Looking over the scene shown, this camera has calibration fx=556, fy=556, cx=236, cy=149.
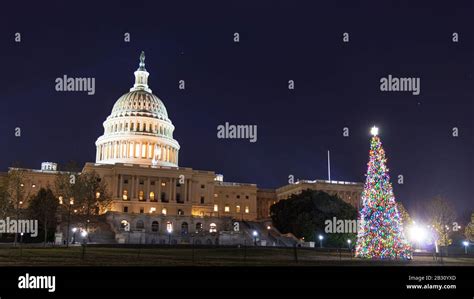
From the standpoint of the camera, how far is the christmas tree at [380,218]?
44.2 metres

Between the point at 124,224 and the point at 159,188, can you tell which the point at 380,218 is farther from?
the point at 159,188

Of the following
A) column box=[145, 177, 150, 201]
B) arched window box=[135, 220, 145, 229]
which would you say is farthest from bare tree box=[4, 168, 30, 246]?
column box=[145, 177, 150, 201]

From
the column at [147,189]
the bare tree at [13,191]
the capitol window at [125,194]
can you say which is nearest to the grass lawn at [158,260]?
the bare tree at [13,191]

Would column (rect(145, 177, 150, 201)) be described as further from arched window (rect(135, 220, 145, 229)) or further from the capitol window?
arched window (rect(135, 220, 145, 229))

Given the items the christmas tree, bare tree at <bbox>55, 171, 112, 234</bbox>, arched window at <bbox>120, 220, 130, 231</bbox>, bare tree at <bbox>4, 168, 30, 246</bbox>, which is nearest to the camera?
the christmas tree

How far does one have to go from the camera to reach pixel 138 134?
136125mm

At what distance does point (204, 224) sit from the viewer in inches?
4097

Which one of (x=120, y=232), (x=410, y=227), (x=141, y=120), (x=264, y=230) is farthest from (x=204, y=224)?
(x=141, y=120)

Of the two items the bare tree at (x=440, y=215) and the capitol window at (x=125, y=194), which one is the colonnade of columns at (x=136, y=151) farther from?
the bare tree at (x=440, y=215)

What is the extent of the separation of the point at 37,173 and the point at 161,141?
30044mm

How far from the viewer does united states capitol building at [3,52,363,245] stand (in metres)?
95.5
